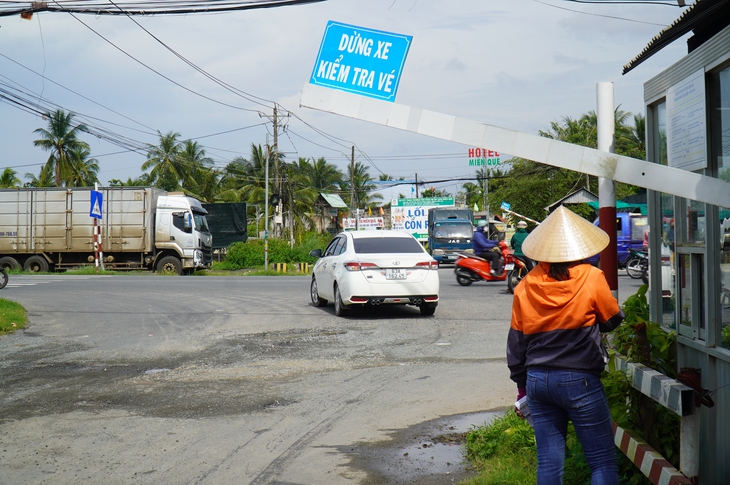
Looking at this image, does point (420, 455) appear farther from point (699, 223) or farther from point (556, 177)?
point (556, 177)

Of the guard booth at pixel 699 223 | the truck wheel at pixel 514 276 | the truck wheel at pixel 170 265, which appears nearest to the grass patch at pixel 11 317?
the truck wheel at pixel 514 276

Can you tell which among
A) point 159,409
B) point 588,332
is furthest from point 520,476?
point 159,409

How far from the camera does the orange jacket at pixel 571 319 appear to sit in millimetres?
3607

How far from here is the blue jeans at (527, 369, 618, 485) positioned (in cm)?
359

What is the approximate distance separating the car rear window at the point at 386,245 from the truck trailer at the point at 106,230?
59.9 feet

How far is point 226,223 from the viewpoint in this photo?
151ft

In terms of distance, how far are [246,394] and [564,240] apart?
4.82 metres

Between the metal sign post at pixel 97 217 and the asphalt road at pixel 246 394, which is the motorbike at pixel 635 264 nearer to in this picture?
the asphalt road at pixel 246 394

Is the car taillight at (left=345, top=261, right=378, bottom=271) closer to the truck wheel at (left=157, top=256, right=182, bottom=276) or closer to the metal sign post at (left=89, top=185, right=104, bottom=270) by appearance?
the metal sign post at (left=89, top=185, right=104, bottom=270)

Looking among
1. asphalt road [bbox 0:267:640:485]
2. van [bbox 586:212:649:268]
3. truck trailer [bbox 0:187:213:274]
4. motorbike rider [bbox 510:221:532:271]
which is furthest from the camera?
truck trailer [bbox 0:187:213:274]

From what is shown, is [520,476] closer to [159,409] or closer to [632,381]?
[632,381]

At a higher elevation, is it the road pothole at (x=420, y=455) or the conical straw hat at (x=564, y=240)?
the conical straw hat at (x=564, y=240)

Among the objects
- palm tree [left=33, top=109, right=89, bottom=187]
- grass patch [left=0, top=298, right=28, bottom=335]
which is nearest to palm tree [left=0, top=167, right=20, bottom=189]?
palm tree [left=33, top=109, right=89, bottom=187]

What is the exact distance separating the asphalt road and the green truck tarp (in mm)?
30557
